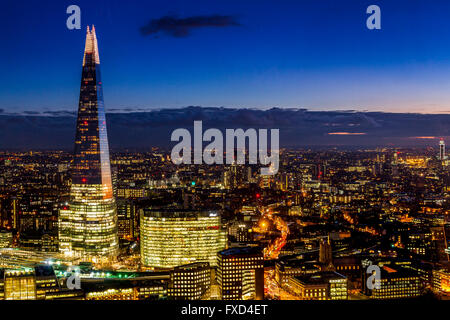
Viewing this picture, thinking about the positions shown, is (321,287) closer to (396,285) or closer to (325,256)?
(396,285)

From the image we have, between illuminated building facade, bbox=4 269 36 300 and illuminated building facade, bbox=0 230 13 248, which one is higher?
illuminated building facade, bbox=4 269 36 300

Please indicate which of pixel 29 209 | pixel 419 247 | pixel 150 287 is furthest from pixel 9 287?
pixel 419 247

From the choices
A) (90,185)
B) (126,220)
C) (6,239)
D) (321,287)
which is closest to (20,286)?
(321,287)

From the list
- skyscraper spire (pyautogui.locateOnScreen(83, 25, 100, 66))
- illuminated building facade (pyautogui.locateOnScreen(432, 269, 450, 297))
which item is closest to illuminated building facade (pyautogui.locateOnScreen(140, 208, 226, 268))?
skyscraper spire (pyautogui.locateOnScreen(83, 25, 100, 66))

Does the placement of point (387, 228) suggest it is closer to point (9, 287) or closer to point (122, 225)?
point (122, 225)

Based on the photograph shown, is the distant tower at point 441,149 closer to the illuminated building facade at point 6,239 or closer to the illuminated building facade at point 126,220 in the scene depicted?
the illuminated building facade at point 126,220

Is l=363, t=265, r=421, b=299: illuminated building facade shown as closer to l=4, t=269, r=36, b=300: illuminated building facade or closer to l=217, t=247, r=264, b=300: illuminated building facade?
l=217, t=247, r=264, b=300: illuminated building facade

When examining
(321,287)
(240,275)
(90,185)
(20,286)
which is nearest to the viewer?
(20,286)
